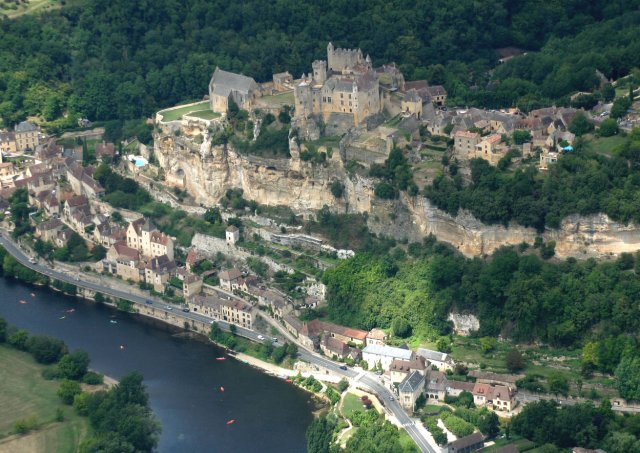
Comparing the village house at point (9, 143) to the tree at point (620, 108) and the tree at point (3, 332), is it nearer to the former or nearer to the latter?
the tree at point (3, 332)

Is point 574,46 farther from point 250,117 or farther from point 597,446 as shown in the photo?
point 597,446

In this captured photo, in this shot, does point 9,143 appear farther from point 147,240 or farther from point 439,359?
point 439,359

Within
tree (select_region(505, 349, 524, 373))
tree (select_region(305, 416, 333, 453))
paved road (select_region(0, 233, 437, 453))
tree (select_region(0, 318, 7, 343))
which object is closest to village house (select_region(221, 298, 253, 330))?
paved road (select_region(0, 233, 437, 453))

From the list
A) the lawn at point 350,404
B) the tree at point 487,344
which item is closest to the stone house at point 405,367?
the lawn at point 350,404

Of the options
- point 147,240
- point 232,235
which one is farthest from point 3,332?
point 232,235

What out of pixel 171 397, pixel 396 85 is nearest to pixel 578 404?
pixel 171 397
